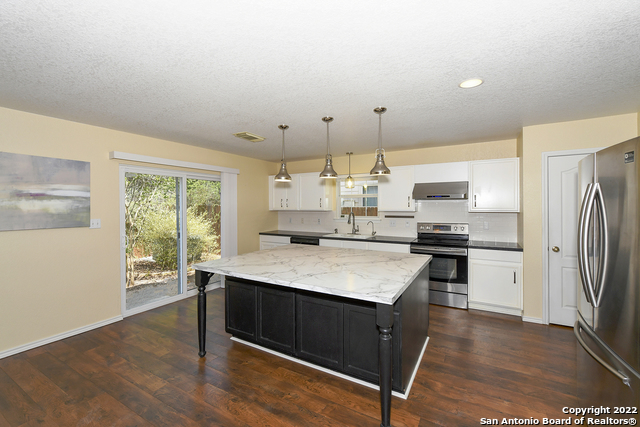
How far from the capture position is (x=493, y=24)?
5.00ft

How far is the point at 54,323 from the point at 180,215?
1.90m

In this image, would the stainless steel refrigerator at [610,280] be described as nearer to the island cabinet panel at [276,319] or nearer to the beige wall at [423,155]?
the island cabinet panel at [276,319]

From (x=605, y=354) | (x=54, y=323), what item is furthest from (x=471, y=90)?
(x=54, y=323)

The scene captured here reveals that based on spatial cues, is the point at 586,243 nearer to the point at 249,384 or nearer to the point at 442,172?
the point at 249,384

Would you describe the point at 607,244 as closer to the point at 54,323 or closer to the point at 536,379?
the point at 536,379

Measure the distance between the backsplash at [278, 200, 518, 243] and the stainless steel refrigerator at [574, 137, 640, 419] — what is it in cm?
254

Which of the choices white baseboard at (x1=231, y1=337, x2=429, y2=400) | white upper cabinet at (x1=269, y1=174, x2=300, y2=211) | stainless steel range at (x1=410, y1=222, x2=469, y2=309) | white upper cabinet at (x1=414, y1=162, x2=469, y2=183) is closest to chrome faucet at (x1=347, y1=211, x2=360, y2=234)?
white upper cabinet at (x1=269, y1=174, x2=300, y2=211)

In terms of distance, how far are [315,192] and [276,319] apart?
3.13m

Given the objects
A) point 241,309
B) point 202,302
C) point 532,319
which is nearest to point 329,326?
point 241,309

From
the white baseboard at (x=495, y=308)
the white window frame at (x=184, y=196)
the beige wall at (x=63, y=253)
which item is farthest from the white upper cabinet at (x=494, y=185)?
the beige wall at (x=63, y=253)

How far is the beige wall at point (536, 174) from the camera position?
3162 millimetres

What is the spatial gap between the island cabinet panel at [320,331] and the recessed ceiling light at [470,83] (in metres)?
1.99

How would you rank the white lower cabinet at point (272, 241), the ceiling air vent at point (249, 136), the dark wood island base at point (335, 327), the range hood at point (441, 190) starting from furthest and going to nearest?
the white lower cabinet at point (272, 241) < the range hood at point (441, 190) < the ceiling air vent at point (249, 136) < the dark wood island base at point (335, 327)

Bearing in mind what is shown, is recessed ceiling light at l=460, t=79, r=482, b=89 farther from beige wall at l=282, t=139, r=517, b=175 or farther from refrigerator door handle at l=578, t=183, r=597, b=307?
beige wall at l=282, t=139, r=517, b=175
